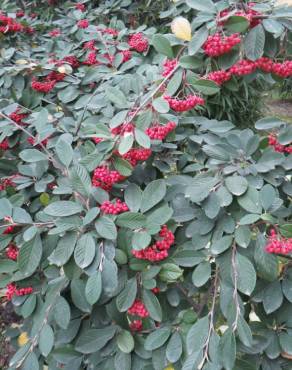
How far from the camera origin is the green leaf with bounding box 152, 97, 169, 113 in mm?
1101

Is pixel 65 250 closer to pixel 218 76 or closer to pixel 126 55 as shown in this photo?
pixel 218 76

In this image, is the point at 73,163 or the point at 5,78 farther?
the point at 5,78

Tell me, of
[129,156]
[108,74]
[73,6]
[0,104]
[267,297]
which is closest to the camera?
[267,297]

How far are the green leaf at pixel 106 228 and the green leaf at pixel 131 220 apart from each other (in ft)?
0.11

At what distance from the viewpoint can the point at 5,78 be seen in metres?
1.81

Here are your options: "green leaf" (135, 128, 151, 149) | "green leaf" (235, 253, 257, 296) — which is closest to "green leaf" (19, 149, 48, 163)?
"green leaf" (135, 128, 151, 149)

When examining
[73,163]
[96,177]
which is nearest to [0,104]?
[73,163]

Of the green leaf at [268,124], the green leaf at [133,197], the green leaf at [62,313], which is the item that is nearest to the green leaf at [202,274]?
the green leaf at [133,197]

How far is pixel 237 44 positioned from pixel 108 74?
0.71m

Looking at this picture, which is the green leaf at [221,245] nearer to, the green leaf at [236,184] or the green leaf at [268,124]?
the green leaf at [236,184]

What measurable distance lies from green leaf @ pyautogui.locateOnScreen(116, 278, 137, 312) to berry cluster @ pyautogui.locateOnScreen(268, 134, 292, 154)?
564mm

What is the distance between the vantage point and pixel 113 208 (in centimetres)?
106

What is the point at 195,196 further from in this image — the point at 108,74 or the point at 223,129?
the point at 108,74

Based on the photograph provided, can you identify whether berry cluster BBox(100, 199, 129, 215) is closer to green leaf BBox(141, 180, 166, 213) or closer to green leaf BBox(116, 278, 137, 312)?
green leaf BBox(141, 180, 166, 213)
